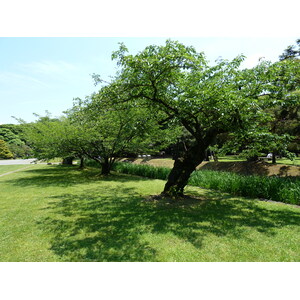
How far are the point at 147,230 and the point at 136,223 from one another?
64 centimetres

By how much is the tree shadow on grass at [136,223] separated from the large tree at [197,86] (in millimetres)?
2874

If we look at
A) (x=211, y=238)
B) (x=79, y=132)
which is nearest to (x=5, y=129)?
(x=79, y=132)

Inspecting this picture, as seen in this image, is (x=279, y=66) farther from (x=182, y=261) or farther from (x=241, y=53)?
(x=182, y=261)

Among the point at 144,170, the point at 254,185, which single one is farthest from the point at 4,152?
the point at 254,185

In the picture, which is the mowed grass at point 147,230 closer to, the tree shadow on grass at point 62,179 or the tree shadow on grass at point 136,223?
the tree shadow on grass at point 136,223

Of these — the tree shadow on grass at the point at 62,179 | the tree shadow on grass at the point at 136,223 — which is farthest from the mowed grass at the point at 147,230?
the tree shadow on grass at the point at 62,179

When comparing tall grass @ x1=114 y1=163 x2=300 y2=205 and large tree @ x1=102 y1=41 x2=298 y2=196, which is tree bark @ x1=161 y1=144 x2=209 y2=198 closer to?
large tree @ x1=102 y1=41 x2=298 y2=196

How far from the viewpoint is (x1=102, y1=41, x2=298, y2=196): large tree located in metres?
6.05

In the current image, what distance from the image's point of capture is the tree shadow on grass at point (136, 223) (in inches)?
163

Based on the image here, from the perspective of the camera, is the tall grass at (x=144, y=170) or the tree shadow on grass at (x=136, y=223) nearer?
the tree shadow on grass at (x=136, y=223)

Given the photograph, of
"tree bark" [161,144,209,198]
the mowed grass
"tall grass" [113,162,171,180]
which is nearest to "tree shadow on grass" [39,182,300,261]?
the mowed grass

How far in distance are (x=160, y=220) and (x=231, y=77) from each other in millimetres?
5878

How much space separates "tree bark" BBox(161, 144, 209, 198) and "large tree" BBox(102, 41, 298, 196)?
44 centimetres

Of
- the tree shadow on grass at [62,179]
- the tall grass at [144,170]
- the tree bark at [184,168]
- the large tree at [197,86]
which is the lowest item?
the tree shadow on grass at [62,179]
